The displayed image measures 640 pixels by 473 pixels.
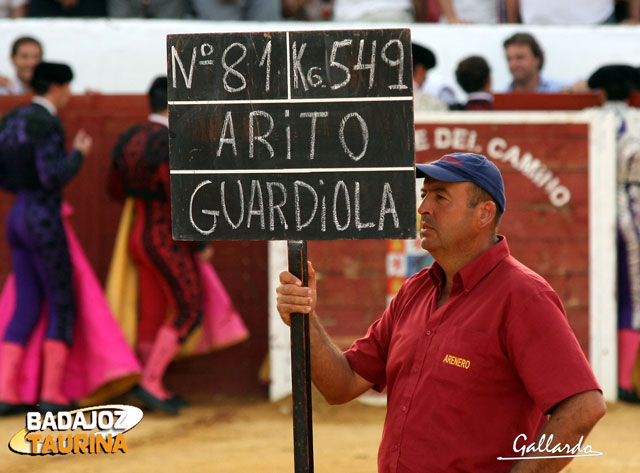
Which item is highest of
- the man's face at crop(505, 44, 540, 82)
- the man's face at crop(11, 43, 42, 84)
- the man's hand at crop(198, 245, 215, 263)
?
the man's face at crop(11, 43, 42, 84)

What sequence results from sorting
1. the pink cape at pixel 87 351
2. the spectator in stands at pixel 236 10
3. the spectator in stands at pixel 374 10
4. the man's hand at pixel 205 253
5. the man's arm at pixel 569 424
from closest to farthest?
the man's arm at pixel 569 424 < the pink cape at pixel 87 351 < the man's hand at pixel 205 253 < the spectator in stands at pixel 236 10 < the spectator in stands at pixel 374 10

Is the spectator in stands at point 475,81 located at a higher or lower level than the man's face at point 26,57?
lower

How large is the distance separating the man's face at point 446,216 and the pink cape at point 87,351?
13.9 feet

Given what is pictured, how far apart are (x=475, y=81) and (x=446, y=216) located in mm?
4912

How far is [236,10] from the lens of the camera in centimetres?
934

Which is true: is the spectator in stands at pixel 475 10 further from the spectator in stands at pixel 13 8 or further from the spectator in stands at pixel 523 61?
the spectator in stands at pixel 13 8

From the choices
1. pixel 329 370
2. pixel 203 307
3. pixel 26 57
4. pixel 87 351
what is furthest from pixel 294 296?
pixel 26 57

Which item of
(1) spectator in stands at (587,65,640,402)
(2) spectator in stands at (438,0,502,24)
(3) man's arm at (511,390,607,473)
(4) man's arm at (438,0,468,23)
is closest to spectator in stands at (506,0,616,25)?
(2) spectator in stands at (438,0,502,24)

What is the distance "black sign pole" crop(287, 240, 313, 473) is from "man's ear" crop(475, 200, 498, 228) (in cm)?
45

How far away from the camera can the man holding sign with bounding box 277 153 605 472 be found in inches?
94.7

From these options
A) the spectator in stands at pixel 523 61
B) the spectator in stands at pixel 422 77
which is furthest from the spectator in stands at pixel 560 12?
the spectator in stands at pixel 422 77

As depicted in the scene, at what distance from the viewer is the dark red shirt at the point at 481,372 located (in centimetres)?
243

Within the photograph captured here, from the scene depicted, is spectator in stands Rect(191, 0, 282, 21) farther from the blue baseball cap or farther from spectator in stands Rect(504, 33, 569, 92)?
the blue baseball cap

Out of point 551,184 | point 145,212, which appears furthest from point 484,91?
point 145,212
